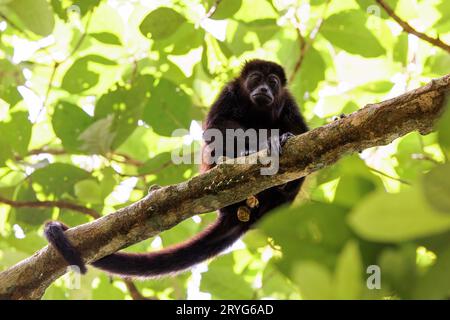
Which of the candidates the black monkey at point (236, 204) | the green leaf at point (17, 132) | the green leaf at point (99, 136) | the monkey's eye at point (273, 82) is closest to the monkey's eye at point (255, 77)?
the black monkey at point (236, 204)

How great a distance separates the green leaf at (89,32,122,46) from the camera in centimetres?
367

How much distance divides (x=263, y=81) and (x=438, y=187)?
434 centimetres

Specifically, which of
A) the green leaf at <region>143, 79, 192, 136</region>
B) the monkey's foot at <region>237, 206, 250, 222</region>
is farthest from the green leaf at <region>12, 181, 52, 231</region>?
the monkey's foot at <region>237, 206, 250, 222</region>

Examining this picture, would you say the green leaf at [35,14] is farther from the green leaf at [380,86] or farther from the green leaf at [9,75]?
the green leaf at [380,86]

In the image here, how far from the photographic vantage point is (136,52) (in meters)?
4.21

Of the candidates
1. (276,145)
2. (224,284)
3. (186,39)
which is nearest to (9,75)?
(186,39)

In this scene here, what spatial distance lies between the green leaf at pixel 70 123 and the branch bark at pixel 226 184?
40.5 inches

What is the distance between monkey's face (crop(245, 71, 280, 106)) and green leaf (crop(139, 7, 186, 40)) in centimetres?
136

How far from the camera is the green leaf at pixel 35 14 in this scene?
121 inches

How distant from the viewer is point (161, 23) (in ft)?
11.0

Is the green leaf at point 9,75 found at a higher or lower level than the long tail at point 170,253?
higher
